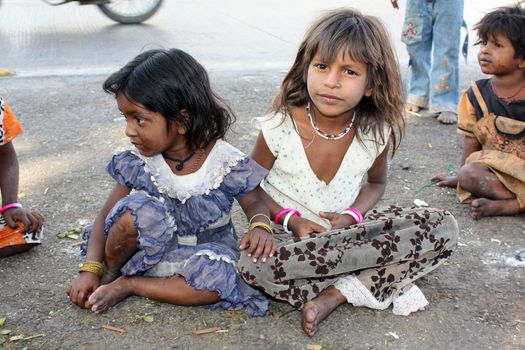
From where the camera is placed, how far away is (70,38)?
7.13m

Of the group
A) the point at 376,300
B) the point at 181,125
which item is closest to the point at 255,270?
the point at 376,300

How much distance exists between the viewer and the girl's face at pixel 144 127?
2234 mm

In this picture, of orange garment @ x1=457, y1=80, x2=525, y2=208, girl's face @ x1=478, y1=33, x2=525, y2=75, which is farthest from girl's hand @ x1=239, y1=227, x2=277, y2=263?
girl's face @ x1=478, y1=33, x2=525, y2=75

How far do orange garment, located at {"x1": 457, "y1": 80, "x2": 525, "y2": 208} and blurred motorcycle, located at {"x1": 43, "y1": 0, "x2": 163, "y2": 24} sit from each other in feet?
18.5

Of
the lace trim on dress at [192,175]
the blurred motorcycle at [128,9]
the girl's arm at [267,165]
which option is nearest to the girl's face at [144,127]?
the lace trim on dress at [192,175]

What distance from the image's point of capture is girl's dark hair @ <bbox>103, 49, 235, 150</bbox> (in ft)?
7.29

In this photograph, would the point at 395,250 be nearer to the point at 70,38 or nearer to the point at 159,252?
the point at 159,252

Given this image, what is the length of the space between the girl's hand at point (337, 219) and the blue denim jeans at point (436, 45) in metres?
2.49

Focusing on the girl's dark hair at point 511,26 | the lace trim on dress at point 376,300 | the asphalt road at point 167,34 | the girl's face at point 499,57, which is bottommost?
the asphalt road at point 167,34

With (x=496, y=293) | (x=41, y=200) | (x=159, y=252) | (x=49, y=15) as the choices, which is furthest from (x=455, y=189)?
(x=49, y=15)

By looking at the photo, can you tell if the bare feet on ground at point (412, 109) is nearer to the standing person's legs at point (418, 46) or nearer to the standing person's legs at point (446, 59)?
the standing person's legs at point (418, 46)

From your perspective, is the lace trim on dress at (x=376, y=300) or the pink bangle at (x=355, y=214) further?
the pink bangle at (x=355, y=214)

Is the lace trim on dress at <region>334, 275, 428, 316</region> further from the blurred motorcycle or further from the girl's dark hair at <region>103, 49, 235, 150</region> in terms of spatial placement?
the blurred motorcycle

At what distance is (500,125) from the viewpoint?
3.27m
